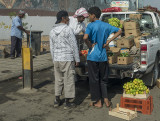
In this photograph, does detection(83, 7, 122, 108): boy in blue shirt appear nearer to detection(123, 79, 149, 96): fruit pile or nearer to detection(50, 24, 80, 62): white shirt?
detection(50, 24, 80, 62): white shirt

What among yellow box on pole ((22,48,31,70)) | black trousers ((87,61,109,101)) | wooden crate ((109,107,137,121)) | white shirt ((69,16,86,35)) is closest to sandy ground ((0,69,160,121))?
wooden crate ((109,107,137,121))

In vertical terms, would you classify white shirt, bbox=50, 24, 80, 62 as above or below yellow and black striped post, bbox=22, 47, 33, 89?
above

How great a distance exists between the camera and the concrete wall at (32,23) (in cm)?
1956

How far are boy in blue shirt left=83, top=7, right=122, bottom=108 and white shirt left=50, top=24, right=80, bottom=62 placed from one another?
0.33 m

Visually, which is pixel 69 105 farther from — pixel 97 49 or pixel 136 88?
pixel 136 88

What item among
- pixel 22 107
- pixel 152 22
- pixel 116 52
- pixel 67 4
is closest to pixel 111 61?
pixel 116 52

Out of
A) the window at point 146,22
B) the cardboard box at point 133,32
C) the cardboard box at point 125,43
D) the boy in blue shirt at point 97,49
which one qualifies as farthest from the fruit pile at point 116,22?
the boy in blue shirt at point 97,49

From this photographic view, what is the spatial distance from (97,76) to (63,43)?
3.38 ft

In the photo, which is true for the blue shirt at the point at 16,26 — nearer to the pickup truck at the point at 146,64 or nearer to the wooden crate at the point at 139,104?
the pickup truck at the point at 146,64

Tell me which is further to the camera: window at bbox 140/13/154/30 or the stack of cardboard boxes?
window at bbox 140/13/154/30

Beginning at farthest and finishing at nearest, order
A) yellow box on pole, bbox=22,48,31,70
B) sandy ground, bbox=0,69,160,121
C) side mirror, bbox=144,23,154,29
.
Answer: side mirror, bbox=144,23,154,29 → yellow box on pole, bbox=22,48,31,70 → sandy ground, bbox=0,69,160,121

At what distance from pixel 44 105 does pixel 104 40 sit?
1.94m

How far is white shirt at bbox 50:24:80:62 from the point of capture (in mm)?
5508

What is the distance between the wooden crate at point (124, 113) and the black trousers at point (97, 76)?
57 cm
